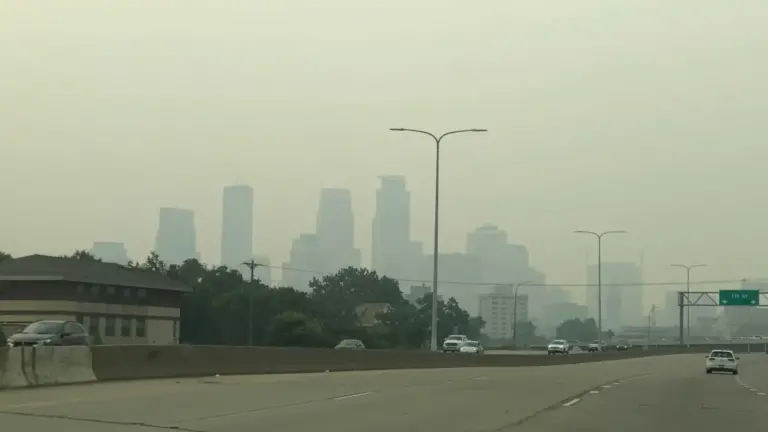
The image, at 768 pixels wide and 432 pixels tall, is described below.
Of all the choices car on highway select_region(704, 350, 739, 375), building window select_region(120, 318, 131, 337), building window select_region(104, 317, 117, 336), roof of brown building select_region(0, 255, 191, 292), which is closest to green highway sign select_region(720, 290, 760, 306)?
car on highway select_region(704, 350, 739, 375)

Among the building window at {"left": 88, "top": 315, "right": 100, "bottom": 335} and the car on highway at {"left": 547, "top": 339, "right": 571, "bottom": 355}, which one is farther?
the car on highway at {"left": 547, "top": 339, "right": 571, "bottom": 355}


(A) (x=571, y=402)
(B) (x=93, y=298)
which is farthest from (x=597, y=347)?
(A) (x=571, y=402)

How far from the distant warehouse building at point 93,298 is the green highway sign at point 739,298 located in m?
62.7

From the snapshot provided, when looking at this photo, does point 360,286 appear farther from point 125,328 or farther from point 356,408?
point 356,408

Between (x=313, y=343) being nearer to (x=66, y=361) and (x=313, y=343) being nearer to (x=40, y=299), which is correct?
(x=40, y=299)

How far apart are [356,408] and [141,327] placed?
65610 mm

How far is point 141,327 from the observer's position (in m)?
82.6

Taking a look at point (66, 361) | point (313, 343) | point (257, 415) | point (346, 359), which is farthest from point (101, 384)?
point (313, 343)

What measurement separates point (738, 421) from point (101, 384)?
1483cm

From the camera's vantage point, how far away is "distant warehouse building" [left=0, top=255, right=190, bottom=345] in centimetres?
7569

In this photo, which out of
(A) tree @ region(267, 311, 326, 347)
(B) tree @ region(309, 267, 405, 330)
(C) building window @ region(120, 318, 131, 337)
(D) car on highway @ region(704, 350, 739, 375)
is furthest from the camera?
(B) tree @ region(309, 267, 405, 330)

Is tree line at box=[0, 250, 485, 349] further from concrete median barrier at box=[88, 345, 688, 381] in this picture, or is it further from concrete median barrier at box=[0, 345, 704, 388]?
concrete median barrier at box=[0, 345, 704, 388]

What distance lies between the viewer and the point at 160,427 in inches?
598

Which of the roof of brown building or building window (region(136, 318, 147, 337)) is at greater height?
the roof of brown building
